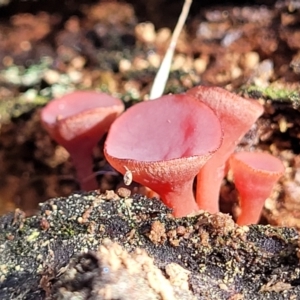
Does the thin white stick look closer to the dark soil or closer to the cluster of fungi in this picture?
the dark soil

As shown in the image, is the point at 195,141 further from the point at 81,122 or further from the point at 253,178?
the point at 81,122

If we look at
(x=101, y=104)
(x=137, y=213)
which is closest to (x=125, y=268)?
(x=137, y=213)

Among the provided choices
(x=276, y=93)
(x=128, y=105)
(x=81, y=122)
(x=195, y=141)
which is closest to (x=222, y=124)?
(x=195, y=141)

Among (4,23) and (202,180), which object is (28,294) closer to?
(202,180)

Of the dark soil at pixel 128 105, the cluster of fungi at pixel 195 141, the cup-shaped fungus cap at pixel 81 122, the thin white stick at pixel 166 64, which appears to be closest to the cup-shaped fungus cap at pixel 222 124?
the cluster of fungi at pixel 195 141

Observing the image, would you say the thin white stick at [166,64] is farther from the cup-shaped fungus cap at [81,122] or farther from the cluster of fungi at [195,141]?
the cluster of fungi at [195,141]

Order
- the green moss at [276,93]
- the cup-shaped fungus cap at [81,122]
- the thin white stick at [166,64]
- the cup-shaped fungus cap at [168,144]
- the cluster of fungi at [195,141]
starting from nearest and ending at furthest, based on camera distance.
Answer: the cup-shaped fungus cap at [168,144] → the cluster of fungi at [195,141] → the cup-shaped fungus cap at [81,122] → the green moss at [276,93] → the thin white stick at [166,64]

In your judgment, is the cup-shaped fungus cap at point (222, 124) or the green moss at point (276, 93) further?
the green moss at point (276, 93)
